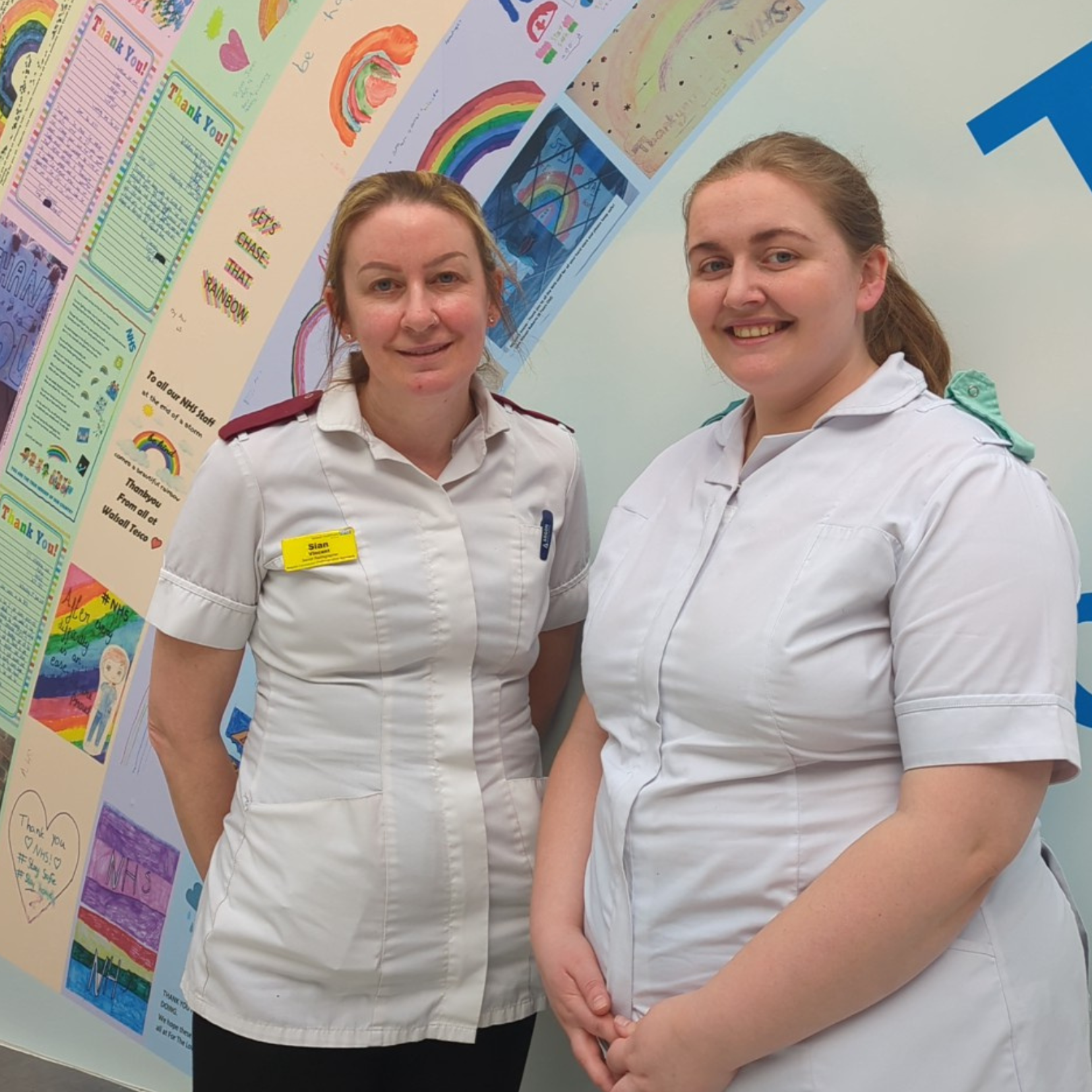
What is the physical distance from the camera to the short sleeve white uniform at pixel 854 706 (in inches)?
44.2

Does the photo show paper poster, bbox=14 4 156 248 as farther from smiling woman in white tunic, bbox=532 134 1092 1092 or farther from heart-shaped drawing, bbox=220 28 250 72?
smiling woman in white tunic, bbox=532 134 1092 1092

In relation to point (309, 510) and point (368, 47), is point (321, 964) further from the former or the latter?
point (368, 47)

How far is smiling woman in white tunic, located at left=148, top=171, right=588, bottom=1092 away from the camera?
156 cm

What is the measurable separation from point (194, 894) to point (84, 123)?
152cm

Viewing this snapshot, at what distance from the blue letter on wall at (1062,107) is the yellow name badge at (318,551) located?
935mm

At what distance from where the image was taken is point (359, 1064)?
1612 mm

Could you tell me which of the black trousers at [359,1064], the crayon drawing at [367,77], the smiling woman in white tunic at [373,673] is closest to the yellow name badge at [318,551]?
the smiling woman in white tunic at [373,673]

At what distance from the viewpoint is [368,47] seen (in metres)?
2.04

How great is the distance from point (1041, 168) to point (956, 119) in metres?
0.12

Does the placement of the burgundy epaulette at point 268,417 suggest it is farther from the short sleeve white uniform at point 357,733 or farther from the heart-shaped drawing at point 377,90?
the heart-shaped drawing at point 377,90

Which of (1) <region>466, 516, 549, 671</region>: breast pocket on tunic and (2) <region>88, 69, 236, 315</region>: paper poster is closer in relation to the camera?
(1) <region>466, 516, 549, 671</region>: breast pocket on tunic

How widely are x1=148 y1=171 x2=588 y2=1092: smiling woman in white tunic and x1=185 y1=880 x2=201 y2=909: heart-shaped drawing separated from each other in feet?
2.52

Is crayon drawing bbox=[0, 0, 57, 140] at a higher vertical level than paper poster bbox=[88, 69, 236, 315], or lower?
higher

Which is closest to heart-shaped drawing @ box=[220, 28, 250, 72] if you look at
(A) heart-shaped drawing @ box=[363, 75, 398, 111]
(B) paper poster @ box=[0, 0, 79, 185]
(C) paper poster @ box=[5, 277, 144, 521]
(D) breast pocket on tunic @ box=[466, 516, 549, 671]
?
(A) heart-shaped drawing @ box=[363, 75, 398, 111]
